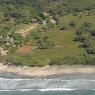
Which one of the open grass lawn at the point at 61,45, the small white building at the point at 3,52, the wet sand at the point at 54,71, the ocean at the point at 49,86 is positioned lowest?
the ocean at the point at 49,86

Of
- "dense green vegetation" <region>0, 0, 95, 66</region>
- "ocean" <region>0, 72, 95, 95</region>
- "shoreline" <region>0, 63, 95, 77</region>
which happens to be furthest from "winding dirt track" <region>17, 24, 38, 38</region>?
"ocean" <region>0, 72, 95, 95</region>

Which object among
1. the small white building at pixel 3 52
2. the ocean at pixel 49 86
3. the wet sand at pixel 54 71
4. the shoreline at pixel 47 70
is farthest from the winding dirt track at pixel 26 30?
the ocean at pixel 49 86

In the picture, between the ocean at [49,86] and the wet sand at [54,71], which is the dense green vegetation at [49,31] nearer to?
the wet sand at [54,71]

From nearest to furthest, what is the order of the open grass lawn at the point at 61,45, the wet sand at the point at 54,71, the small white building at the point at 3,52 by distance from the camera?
the wet sand at the point at 54,71 < the open grass lawn at the point at 61,45 < the small white building at the point at 3,52

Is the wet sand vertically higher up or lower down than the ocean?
higher up

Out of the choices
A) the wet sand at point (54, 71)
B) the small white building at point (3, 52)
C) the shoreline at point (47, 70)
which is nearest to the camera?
the wet sand at point (54, 71)

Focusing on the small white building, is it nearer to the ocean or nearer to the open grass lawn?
the open grass lawn
